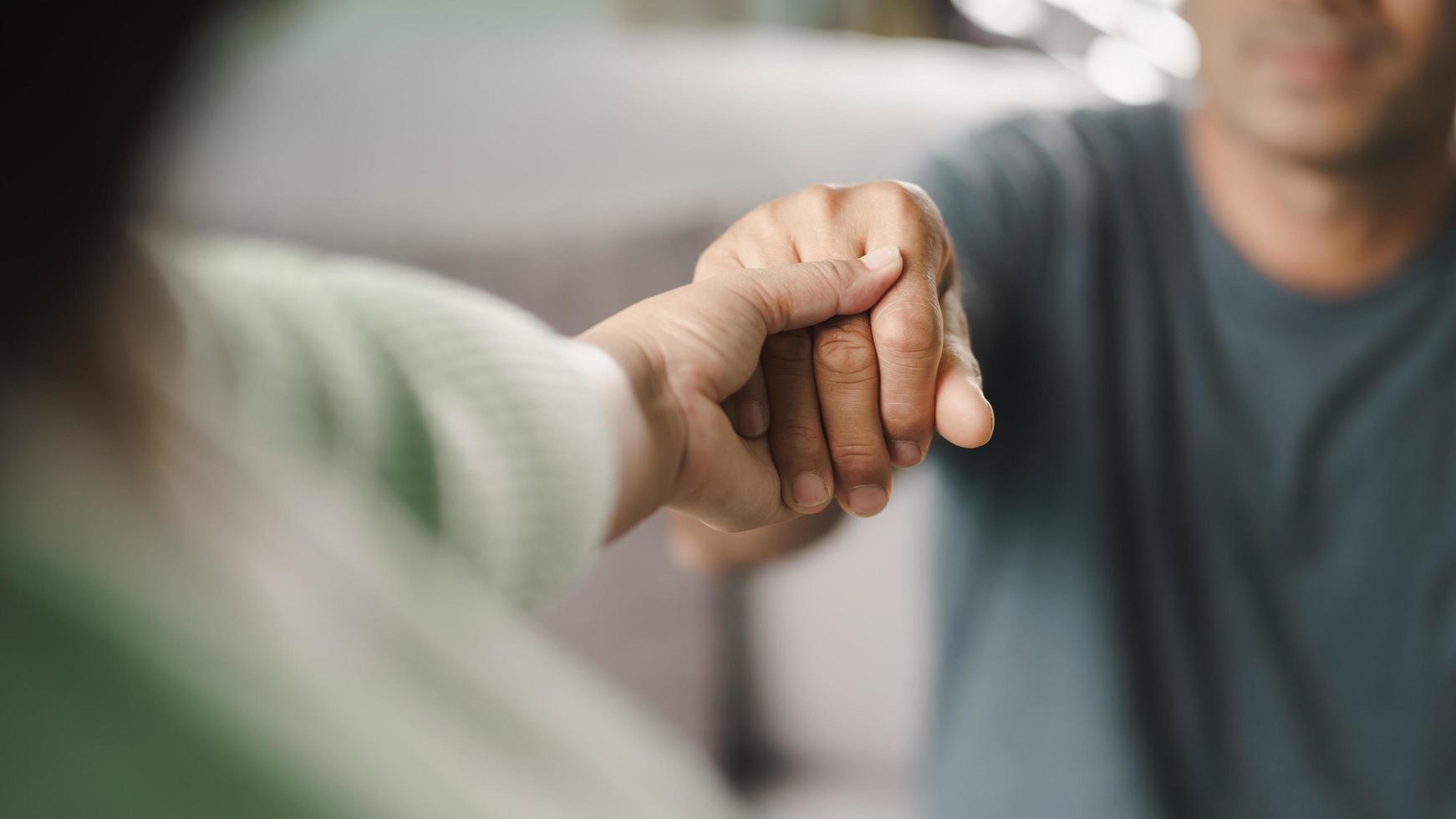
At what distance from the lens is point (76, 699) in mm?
107

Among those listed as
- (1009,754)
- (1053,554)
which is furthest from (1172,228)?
(1009,754)

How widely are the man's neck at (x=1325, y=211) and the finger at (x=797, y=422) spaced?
1.09 ft

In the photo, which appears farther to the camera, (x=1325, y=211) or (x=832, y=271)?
(x=1325, y=211)

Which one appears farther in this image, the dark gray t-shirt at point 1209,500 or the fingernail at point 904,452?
the dark gray t-shirt at point 1209,500

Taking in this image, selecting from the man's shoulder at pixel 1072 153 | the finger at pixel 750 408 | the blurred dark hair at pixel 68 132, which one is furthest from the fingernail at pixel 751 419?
the man's shoulder at pixel 1072 153

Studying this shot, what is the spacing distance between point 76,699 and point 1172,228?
53 cm

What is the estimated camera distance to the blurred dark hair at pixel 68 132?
0.35 feet

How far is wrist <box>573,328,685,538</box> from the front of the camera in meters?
0.22

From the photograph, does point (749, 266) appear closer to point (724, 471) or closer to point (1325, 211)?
point (724, 471)

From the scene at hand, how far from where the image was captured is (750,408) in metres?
0.24

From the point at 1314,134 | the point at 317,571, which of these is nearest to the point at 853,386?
the point at 317,571

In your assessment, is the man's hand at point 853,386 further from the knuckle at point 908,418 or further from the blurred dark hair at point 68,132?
the blurred dark hair at point 68,132

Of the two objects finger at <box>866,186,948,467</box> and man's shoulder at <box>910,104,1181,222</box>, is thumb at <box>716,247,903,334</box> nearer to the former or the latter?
finger at <box>866,186,948,467</box>

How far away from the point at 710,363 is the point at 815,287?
0.10ft
